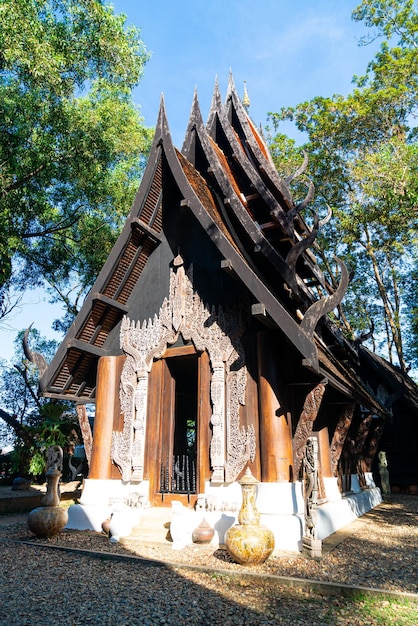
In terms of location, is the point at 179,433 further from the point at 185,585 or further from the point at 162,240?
the point at 185,585

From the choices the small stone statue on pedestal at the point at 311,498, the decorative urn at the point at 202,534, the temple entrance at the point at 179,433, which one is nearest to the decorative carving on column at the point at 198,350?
the temple entrance at the point at 179,433

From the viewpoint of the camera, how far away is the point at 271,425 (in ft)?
18.6

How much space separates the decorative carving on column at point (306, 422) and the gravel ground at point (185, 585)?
111cm

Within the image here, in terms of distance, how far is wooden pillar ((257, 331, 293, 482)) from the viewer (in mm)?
5516

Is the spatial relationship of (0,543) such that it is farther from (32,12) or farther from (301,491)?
(32,12)

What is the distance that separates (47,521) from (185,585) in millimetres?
2661

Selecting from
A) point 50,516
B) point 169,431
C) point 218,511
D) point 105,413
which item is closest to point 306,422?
point 218,511

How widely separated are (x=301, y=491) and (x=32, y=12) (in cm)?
1009

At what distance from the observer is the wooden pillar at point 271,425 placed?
18.1 feet

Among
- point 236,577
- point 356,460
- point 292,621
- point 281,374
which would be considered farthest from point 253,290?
point 356,460

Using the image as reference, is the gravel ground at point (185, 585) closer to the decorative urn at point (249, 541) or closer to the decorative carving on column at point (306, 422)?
the decorative urn at point (249, 541)

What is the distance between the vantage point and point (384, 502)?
36.2 feet

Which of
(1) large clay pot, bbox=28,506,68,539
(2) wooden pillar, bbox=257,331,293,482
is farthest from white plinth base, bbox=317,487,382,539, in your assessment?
(1) large clay pot, bbox=28,506,68,539

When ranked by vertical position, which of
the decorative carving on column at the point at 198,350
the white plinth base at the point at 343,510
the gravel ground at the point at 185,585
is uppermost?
the decorative carving on column at the point at 198,350
